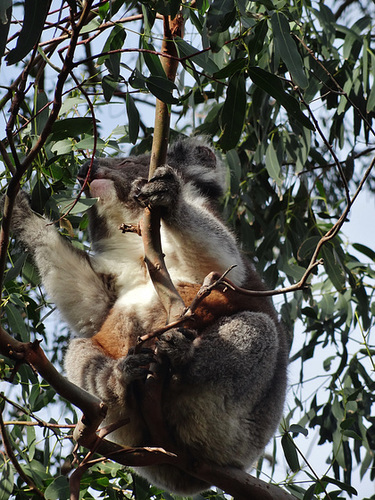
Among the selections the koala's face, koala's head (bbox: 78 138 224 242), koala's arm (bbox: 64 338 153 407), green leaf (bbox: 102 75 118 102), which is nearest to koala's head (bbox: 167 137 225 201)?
koala's head (bbox: 78 138 224 242)

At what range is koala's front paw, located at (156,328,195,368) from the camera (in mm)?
2359

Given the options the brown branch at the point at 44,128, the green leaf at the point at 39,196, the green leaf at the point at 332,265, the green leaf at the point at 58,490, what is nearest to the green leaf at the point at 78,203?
the green leaf at the point at 39,196

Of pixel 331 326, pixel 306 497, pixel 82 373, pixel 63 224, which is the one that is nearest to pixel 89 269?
pixel 63 224

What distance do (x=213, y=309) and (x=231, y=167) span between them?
1.15 metres

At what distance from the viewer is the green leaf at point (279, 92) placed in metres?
2.05

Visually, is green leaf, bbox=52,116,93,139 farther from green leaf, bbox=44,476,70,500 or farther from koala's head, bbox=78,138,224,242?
green leaf, bbox=44,476,70,500

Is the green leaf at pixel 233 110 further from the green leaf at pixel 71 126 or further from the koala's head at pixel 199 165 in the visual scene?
the koala's head at pixel 199 165

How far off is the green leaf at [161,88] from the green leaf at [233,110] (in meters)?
0.22

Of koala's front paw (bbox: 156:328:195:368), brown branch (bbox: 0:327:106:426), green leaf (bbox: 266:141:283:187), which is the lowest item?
Answer: brown branch (bbox: 0:327:106:426)

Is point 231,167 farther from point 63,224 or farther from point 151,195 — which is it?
point 151,195

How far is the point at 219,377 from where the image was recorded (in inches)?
102

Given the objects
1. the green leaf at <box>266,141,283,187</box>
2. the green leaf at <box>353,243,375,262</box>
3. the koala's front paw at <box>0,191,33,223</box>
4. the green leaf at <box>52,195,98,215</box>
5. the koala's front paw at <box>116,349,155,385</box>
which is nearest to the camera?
the koala's front paw at <box>116,349,155,385</box>

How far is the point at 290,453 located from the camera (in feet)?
9.73

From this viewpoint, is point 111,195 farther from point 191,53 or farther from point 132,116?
point 191,53
